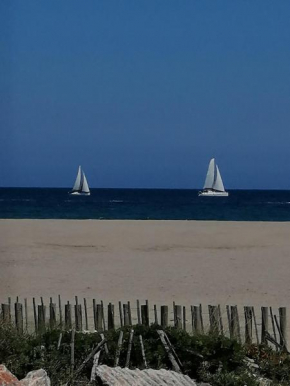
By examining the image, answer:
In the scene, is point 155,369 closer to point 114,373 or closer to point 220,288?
point 114,373

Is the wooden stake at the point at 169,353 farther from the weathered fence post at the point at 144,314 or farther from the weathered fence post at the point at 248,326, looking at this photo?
the weathered fence post at the point at 248,326

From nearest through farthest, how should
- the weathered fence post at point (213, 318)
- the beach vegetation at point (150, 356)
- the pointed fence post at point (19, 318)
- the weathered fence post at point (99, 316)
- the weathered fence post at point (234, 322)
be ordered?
the beach vegetation at point (150, 356) < the weathered fence post at point (213, 318) < the weathered fence post at point (234, 322) < the pointed fence post at point (19, 318) < the weathered fence post at point (99, 316)

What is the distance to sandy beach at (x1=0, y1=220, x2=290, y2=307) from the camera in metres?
16.9

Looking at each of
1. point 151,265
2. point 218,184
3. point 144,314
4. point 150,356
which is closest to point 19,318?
point 144,314

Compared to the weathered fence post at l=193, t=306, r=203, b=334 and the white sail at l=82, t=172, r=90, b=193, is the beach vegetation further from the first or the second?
the white sail at l=82, t=172, r=90, b=193

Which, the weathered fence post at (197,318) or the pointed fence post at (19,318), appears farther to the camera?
the pointed fence post at (19,318)

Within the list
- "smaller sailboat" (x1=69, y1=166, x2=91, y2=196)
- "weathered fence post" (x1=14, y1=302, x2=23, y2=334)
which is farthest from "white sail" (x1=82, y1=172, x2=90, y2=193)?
"weathered fence post" (x1=14, y1=302, x2=23, y2=334)

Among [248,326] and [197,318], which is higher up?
[197,318]

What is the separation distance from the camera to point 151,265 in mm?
22172

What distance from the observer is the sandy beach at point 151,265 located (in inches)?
664

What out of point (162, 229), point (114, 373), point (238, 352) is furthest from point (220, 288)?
point (162, 229)

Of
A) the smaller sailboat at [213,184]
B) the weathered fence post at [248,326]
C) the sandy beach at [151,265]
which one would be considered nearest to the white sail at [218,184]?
the smaller sailboat at [213,184]

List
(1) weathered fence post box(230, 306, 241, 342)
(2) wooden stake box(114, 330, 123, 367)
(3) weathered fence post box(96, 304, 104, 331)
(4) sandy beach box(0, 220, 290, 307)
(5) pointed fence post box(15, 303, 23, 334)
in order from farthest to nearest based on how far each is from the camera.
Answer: (4) sandy beach box(0, 220, 290, 307) < (3) weathered fence post box(96, 304, 104, 331) < (5) pointed fence post box(15, 303, 23, 334) < (1) weathered fence post box(230, 306, 241, 342) < (2) wooden stake box(114, 330, 123, 367)

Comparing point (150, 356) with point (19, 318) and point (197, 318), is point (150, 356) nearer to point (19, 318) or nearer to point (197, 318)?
point (197, 318)
